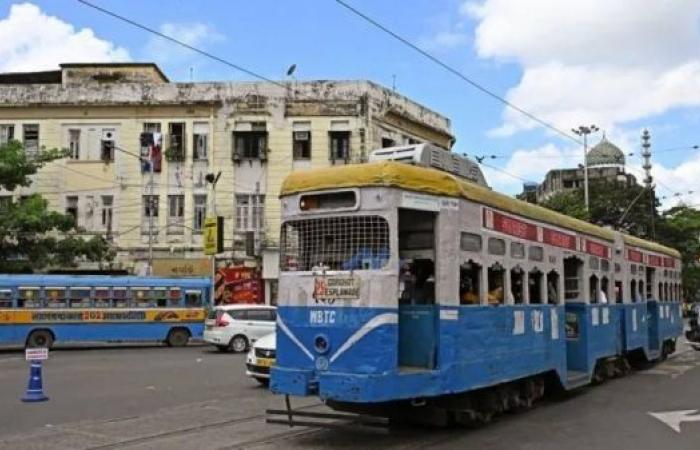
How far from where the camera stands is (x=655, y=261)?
781 inches

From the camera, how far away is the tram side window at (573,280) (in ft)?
46.2

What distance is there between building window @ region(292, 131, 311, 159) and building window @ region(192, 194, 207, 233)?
4629 millimetres

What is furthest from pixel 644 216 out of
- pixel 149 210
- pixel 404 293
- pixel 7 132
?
pixel 404 293

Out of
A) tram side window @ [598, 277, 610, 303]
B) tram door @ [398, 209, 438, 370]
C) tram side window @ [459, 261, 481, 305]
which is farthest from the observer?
tram side window @ [598, 277, 610, 303]

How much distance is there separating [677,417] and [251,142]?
27.7 m

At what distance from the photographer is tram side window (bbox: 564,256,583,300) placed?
14.1 m

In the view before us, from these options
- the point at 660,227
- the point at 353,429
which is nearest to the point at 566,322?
the point at 353,429

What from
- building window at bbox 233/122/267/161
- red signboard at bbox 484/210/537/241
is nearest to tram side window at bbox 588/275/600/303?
red signboard at bbox 484/210/537/241

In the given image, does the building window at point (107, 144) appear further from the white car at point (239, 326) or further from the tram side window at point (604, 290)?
the tram side window at point (604, 290)

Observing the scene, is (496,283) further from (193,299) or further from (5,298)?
(5,298)

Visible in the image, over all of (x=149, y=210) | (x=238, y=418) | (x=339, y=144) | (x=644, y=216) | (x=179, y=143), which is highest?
(x=179, y=143)

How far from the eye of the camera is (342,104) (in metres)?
36.2

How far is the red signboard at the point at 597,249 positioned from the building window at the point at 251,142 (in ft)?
74.7

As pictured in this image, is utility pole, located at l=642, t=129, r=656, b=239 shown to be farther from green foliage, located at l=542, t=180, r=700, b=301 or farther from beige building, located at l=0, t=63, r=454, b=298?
beige building, located at l=0, t=63, r=454, b=298
